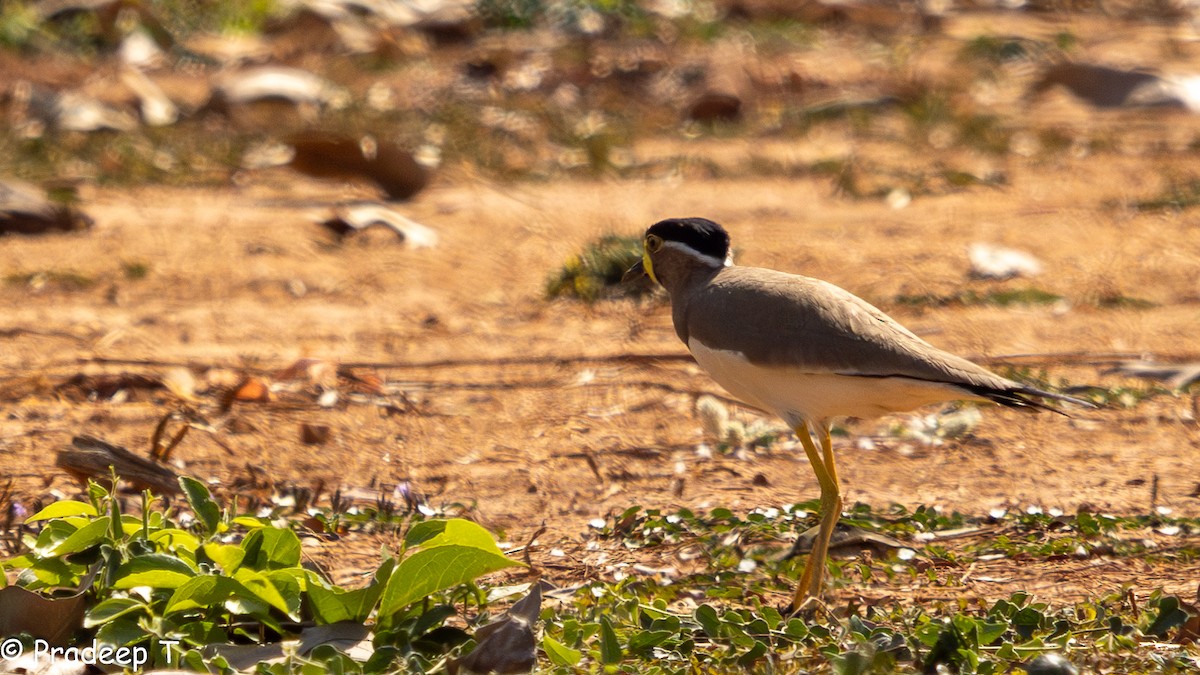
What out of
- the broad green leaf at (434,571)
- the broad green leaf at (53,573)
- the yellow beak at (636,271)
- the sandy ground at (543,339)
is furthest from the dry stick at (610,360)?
the broad green leaf at (434,571)

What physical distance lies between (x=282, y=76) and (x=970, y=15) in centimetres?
607

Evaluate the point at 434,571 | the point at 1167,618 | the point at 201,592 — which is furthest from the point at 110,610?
the point at 1167,618

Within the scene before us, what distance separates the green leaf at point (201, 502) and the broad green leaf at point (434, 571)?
467 millimetres

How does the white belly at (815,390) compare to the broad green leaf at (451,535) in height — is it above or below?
above

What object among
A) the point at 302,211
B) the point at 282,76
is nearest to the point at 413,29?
the point at 282,76

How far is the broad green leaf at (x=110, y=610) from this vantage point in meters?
3.22

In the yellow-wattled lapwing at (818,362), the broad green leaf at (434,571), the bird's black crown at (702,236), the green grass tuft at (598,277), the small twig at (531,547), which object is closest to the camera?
the broad green leaf at (434,571)

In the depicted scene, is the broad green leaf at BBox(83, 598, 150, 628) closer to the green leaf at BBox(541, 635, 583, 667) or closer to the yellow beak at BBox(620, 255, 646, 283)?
the green leaf at BBox(541, 635, 583, 667)

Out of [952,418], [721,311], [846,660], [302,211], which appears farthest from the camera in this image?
[302,211]

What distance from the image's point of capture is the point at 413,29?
12.0m

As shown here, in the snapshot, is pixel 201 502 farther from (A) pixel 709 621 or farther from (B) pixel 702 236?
(B) pixel 702 236

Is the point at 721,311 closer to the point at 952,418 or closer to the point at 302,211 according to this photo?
the point at 952,418

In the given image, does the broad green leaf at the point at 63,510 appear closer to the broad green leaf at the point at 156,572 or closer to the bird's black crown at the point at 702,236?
the broad green leaf at the point at 156,572

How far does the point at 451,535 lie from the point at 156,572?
0.62 m
